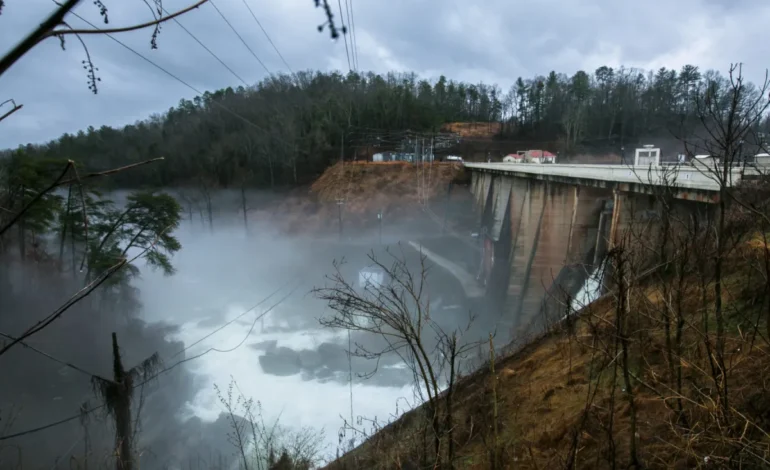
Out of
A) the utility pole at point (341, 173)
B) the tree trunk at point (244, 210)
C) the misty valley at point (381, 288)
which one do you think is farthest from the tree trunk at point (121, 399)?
the utility pole at point (341, 173)

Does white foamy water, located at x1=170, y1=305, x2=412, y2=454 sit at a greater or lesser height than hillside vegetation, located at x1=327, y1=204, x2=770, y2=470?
lesser

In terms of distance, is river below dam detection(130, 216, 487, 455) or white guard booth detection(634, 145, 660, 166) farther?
river below dam detection(130, 216, 487, 455)

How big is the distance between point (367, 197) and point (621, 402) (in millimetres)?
42856

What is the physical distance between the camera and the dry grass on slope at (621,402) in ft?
11.9

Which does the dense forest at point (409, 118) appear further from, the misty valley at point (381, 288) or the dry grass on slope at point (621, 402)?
the dry grass on slope at point (621, 402)

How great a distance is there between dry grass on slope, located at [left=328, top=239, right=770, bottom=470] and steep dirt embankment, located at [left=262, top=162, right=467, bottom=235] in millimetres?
37557

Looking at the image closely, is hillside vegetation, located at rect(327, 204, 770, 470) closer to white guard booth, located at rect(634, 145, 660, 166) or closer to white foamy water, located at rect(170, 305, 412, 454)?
white foamy water, located at rect(170, 305, 412, 454)

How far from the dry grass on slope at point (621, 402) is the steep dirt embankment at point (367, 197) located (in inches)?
1479

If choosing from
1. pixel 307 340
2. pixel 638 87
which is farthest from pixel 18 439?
pixel 638 87

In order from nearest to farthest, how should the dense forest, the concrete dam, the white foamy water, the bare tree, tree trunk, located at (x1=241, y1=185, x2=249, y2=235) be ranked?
the bare tree → the concrete dam → the white foamy water → the dense forest → tree trunk, located at (x1=241, y1=185, x2=249, y2=235)

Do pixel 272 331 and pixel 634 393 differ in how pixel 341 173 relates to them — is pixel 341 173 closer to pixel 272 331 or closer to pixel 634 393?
pixel 272 331

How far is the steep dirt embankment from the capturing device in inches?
1806

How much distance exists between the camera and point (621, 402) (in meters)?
5.34

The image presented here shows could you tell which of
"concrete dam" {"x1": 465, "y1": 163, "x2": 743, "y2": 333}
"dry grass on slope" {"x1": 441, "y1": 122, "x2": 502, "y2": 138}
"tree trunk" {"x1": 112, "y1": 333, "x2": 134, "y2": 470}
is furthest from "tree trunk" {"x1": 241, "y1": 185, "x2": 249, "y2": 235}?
"tree trunk" {"x1": 112, "y1": 333, "x2": 134, "y2": 470}
